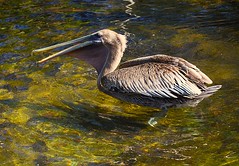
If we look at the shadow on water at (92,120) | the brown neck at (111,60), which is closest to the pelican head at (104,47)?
the brown neck at (111,60)

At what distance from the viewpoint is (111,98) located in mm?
6000

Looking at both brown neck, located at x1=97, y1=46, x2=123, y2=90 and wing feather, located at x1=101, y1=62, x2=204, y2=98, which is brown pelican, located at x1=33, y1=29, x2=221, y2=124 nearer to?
wing feather, located at x1=101, y1=62, x2=204, y2=98

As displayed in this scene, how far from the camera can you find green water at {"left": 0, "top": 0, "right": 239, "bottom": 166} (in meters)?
4.66

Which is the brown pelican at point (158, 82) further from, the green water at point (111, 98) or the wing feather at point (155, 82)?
the green water at point (111, 98)

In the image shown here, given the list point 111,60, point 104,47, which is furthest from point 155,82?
point 104,47

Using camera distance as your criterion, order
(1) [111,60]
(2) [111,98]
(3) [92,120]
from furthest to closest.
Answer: (2) [111,98] < (1) [111,60] < (3) [92,120]

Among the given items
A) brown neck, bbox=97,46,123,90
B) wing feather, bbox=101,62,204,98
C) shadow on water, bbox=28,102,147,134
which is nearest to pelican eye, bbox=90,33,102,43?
brown neck, bbox=97,46,123,90

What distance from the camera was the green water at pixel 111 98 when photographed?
4.66 meters

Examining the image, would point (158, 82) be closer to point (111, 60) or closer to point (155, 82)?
point (155, 82)

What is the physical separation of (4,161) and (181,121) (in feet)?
6.11

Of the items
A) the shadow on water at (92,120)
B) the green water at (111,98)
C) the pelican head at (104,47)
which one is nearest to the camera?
the green water at (111,98)

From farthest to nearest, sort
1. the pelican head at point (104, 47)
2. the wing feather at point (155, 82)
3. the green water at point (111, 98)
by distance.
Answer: the pelican head at point (104, 47) < the wing feather at point (155, 82) < the green water at point (111, 98)

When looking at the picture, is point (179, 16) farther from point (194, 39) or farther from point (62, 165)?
point (62, 165)

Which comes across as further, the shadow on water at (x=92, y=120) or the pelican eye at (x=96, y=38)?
the pelican eye at (x=96, y=38)
